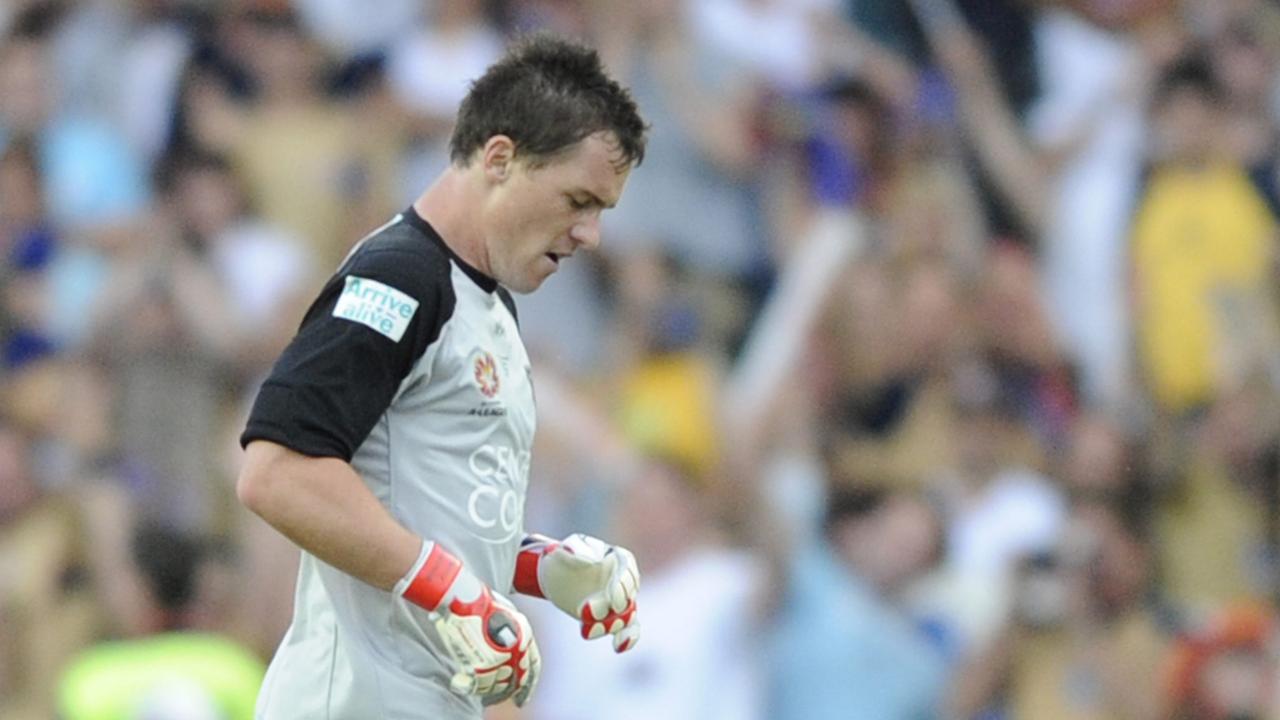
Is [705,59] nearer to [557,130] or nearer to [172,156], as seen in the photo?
[172,156]

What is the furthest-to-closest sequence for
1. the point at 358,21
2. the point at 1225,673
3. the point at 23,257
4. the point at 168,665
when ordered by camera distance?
1. the point at 358,21
2. the point at 23,257
3. the point at 1225,673
4. the point at 168,665

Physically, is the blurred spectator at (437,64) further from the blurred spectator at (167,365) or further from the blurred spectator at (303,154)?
the blurred spectator at (167,365)

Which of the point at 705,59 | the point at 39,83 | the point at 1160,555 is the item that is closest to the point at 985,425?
the point at 1160,555

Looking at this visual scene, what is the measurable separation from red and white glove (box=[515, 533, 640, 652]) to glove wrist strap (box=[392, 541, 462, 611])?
1.69 ft

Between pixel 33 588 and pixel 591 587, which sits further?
pixel 33 588

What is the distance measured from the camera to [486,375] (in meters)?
3.76

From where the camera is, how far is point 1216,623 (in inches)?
369

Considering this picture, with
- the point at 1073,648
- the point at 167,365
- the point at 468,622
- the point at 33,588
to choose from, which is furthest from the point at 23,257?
the point at 468,622

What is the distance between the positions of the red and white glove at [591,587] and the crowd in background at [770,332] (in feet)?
15.6

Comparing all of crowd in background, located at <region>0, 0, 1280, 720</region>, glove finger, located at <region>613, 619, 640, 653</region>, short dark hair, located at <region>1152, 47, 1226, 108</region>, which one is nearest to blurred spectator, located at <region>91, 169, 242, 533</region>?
crowd in background, located at <region>0, 0, 1280, 720</region>

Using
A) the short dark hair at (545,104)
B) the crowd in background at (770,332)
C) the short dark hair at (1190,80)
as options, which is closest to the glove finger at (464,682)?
the short dark hair at (545,104)

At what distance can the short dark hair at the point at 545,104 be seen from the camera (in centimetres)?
375

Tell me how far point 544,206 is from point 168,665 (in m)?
4.65

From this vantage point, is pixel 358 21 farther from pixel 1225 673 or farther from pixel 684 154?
pixel 1225 673
